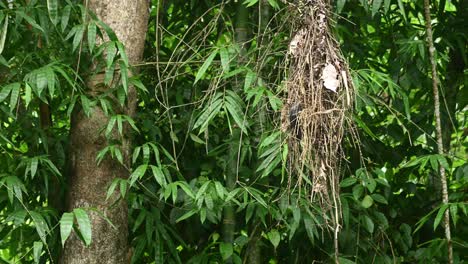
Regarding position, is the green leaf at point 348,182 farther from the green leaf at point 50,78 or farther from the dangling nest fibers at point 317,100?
the green leaf at point 50,78

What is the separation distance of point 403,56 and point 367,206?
639 millimetres

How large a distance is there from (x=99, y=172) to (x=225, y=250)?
1.71 ft

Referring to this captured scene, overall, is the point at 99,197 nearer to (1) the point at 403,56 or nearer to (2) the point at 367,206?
(2) the point at 367,206

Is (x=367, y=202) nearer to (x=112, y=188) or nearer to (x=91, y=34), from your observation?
(x=112, y=188)

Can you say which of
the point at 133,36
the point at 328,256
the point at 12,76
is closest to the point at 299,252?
the point at 328,256

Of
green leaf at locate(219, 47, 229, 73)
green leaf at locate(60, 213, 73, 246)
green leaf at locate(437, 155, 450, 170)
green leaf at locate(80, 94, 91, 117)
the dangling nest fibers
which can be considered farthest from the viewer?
green leaf at locate(437, 155, 450, 170)

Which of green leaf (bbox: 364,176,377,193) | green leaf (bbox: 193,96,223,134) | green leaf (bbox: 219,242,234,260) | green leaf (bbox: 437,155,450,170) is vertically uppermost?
green leaf (bbox: 193,96,223,134)

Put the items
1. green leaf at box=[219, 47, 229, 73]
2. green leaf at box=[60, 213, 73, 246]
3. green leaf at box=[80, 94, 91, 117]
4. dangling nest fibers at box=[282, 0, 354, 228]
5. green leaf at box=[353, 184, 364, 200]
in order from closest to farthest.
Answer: dangling nest fibers at box=[282, 0, 354, 228] < green leaf at box=[60, 213, 73, 246] < green leaf at box=[219, 47, 229, 73] < green leaf at box=[80, 94, 91, 117] < green leaf at box=[353, 184, 364, 200]

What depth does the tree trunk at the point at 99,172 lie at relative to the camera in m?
2.90

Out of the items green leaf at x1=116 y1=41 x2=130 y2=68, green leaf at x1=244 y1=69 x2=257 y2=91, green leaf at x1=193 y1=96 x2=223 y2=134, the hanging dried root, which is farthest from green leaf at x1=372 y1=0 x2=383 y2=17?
green leaf at x1=116 y1=41 x2=130 y2=68

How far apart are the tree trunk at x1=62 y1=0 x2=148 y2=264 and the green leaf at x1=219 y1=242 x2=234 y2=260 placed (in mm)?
344

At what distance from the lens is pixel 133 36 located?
3.03 meters

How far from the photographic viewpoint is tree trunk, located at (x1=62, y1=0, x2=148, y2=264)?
9.52 ft

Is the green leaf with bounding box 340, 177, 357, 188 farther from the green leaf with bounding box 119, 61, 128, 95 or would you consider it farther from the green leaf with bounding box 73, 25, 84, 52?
the green leaf with bounding box 73, 25, 84, 52
